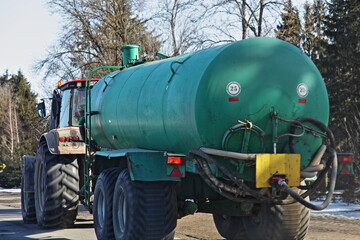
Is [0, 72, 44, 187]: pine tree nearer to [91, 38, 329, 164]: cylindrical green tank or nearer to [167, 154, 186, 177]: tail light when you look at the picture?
[91, 38, 329, 164]: cylindrical green tank

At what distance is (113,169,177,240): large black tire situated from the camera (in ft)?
25.9

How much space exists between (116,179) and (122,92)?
1467mm

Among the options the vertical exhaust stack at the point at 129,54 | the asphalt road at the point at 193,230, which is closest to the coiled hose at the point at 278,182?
the asphalt road at the point at 193,230

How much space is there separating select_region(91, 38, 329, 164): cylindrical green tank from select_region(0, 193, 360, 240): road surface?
9.79 feet

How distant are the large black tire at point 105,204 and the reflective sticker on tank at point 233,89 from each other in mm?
2487

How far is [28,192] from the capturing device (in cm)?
1308

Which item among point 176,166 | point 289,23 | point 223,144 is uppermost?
point 289,23

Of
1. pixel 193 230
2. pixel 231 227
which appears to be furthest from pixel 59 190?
pixel 231 227

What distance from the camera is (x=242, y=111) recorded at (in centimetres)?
734

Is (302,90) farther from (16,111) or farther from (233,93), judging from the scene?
(16,111)

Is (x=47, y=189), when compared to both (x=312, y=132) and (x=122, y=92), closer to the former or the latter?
(x=122, y=92)

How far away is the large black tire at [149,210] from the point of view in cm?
790

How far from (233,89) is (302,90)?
889 mm

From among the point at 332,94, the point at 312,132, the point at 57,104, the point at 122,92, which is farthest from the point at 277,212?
the point at 332,94
